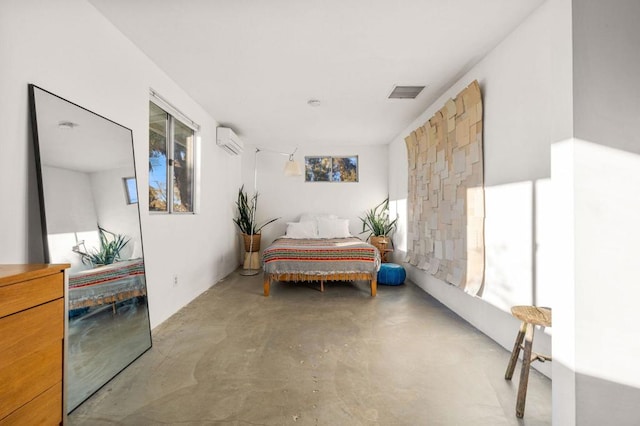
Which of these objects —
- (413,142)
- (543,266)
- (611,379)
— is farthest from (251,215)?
(611,379)

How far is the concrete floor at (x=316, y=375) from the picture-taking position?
155 cm

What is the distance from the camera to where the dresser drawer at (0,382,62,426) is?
3.48 ft

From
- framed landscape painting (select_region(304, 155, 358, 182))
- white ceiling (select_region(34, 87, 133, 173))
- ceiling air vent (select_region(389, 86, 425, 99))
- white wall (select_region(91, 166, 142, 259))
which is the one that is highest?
ceiling air vent (select_region(389, 86, 425, 99))

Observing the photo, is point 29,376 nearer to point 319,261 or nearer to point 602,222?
point 602,222

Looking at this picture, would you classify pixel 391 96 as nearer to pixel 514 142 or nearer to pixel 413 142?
pixel 413 142

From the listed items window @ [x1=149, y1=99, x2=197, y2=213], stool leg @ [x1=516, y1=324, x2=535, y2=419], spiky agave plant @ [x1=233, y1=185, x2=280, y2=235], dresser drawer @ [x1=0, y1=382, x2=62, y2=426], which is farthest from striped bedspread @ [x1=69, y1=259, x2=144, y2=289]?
spiky agave plant @ [x1=233, y1=185, x2=280, y2=235]

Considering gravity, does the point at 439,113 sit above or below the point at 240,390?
above

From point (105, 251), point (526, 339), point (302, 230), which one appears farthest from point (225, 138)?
point (526, 339)

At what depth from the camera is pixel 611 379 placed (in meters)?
1.30

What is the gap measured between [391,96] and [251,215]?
351 cm

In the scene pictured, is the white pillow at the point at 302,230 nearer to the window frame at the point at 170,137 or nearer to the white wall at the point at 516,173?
the window frame at the point at 170,137

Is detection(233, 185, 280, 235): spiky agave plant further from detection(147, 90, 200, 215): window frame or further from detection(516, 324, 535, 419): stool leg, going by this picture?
detection(516, 324, 535, 419): stool leg

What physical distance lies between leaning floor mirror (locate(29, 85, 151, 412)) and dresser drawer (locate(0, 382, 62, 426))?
154 mm

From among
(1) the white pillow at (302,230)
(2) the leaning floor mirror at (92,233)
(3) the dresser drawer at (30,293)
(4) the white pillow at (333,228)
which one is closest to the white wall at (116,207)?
(2) the leaning floor mirror at (92,233)
